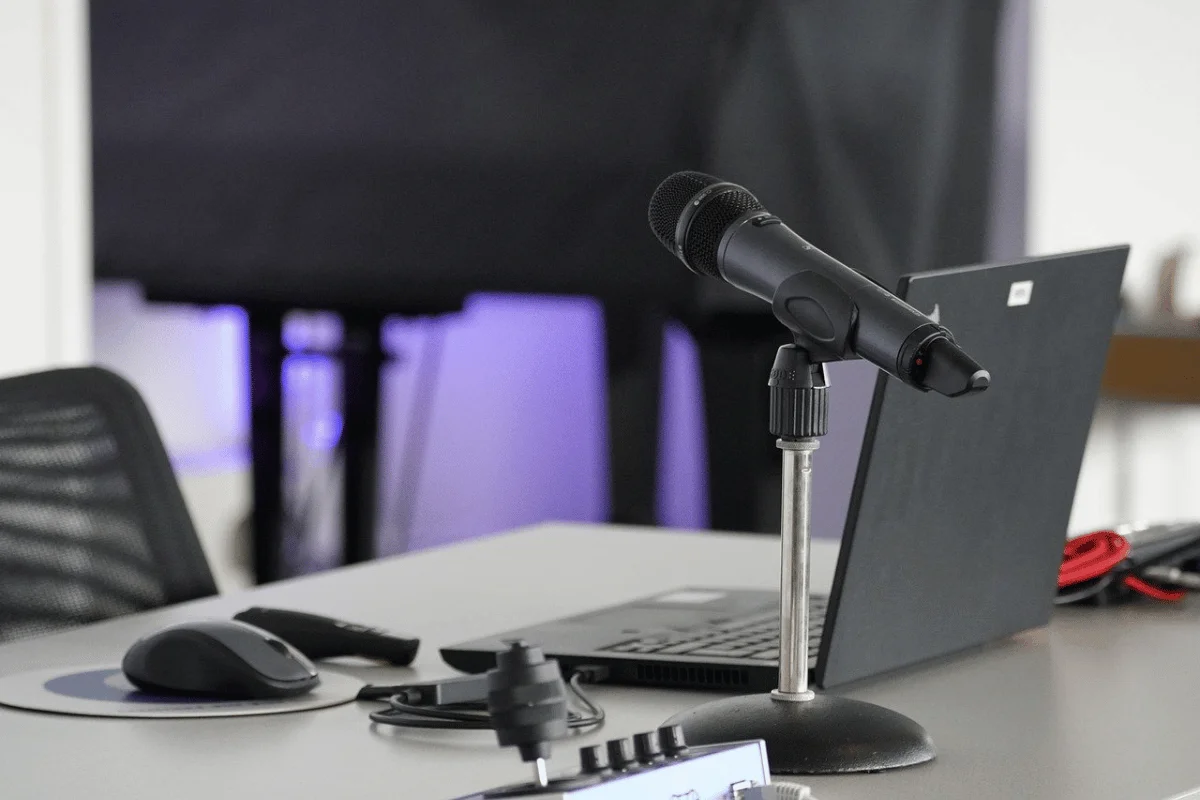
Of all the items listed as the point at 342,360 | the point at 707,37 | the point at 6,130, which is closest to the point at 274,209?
the point at 342,360

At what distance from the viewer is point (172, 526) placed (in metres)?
1.53

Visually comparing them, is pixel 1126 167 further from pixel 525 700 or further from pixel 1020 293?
pixel 525 700

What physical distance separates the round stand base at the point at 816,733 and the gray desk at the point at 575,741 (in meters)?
0.01

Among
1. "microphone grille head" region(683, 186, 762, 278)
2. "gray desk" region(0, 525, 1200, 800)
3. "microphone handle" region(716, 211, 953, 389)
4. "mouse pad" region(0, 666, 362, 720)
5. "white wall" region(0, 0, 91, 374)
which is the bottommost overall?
"gray desk" region(0, 525, 1200, 800)

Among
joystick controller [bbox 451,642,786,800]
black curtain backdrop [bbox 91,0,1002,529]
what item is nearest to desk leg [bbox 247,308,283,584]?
black curtain backdrop [bbox 91,0,1002,529]

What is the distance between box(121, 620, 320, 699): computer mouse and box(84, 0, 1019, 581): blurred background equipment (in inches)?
92.1

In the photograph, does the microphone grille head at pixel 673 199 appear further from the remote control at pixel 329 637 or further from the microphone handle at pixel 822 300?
the remote control at pixel 329 637

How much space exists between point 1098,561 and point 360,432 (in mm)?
2369

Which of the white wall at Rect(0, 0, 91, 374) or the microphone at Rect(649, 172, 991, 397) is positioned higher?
the white wall at Rect(0, 0, 91, 374)

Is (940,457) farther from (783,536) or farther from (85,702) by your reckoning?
(85,702)

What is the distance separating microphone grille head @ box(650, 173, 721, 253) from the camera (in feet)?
2.76

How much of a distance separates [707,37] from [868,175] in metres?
0.44

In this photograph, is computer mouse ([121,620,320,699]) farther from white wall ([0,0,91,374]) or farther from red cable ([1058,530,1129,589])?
white wall ([0,0,91,374])

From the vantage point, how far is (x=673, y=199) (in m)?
0.85
